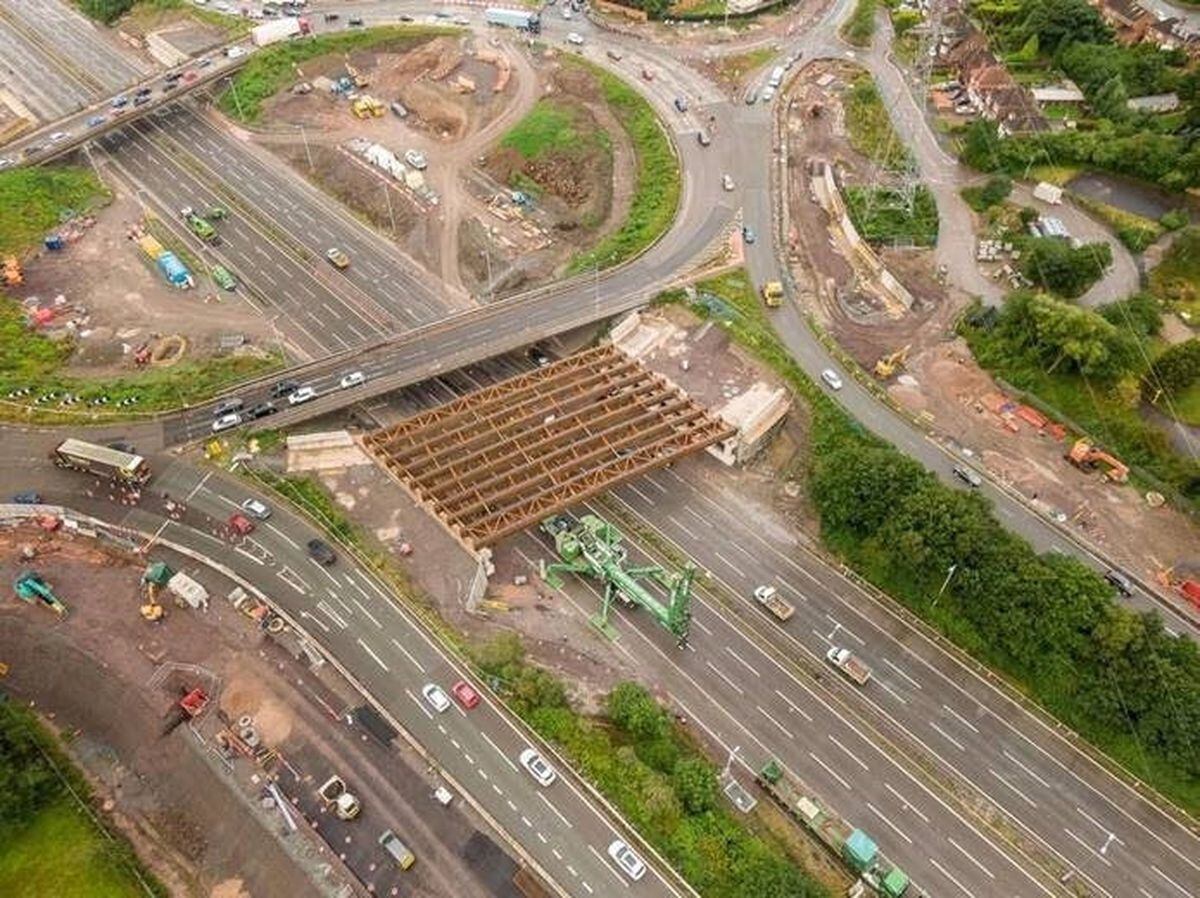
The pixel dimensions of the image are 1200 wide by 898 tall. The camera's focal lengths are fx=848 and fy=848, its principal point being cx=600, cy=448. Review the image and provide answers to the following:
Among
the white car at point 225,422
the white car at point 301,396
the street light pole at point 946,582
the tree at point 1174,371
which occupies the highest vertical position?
the tree at point 1174,371

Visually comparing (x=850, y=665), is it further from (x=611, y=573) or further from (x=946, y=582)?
(x=611, y=573)

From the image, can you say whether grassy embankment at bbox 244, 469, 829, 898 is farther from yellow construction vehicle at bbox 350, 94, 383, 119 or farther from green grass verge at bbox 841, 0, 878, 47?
green grass verge at bbox 841, 0, 878, 47

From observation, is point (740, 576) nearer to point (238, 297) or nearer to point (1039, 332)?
point (1039, 332)

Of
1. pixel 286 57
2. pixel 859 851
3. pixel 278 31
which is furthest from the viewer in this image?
pixel 278 31

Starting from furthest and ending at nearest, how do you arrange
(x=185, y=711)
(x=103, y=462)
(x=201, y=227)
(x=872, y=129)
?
(x=872, y=129), (x=201, y=227), (x=103, y=462), (x=185, y=711)

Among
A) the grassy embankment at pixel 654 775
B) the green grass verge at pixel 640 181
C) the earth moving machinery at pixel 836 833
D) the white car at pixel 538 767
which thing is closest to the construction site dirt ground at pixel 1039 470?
the earth moving machinery at pixel 836 833

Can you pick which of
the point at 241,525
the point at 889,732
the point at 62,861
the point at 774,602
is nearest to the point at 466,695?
the point at 241,525

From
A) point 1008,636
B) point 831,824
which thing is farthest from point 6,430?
point 1008,636

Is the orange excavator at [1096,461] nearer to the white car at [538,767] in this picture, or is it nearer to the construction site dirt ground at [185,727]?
the white car at [538,767]
